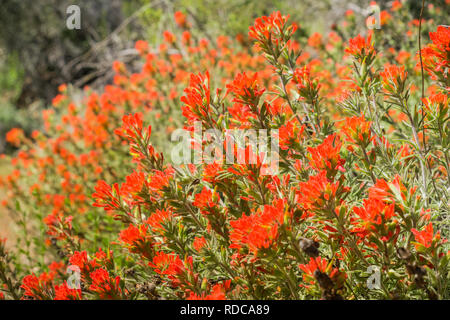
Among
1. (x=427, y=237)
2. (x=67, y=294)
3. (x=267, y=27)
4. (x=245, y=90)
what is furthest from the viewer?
(x=267, y=27)

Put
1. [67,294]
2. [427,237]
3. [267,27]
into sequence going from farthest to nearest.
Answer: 1. [267,27]
2. [67,294]
3. [427,237]

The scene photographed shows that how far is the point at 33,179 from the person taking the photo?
4234 mm

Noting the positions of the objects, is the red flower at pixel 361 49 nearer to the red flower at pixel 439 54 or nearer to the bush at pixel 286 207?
the bush at pixel 286 207

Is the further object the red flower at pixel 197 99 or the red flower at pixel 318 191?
the red flower at pixel 197 99

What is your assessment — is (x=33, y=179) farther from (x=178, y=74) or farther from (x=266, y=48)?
(x=266, y=48)

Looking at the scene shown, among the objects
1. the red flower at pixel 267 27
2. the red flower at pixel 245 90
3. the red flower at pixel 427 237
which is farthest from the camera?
the red flower at pixel 267 27

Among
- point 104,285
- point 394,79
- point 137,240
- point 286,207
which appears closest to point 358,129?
point 394,79

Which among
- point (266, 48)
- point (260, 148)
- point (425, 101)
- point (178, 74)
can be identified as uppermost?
point (178, 74)

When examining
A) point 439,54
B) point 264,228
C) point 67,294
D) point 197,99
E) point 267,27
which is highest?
point 267,27

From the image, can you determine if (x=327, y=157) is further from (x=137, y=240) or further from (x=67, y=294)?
(x=67, y=294)

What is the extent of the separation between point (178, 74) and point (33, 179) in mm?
2377

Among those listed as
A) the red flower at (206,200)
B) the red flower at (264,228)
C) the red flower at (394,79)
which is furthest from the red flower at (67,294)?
the red flower at (394,79)

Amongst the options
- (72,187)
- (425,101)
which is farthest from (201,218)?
(72,187)
